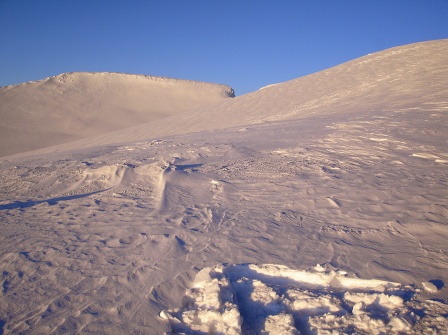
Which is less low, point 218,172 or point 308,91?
point 308,91

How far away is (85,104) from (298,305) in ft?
95.2

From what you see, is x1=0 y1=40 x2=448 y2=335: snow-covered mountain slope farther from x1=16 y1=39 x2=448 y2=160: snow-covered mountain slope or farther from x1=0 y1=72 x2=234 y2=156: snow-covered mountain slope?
x1=0 y1=72 x2=234 y2=156: snow-covered mountain slope

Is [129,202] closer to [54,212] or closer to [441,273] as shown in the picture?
[54,212]

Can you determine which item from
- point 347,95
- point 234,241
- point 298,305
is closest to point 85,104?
point 347,95

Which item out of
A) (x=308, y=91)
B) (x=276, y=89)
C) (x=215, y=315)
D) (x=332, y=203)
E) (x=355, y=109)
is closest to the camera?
(x=215, y=315)

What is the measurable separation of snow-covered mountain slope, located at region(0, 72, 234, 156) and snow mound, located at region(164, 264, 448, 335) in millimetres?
20094

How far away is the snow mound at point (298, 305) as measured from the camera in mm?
2197

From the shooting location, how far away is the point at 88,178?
213 inches

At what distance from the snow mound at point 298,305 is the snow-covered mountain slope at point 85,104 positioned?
20094mm

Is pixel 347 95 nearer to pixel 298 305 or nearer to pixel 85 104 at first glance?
pixel 298 305

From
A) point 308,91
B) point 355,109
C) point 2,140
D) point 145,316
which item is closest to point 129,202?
point 145,316

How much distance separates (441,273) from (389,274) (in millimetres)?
397

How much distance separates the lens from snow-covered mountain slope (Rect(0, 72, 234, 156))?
890 inches

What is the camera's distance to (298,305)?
7.99 feet
